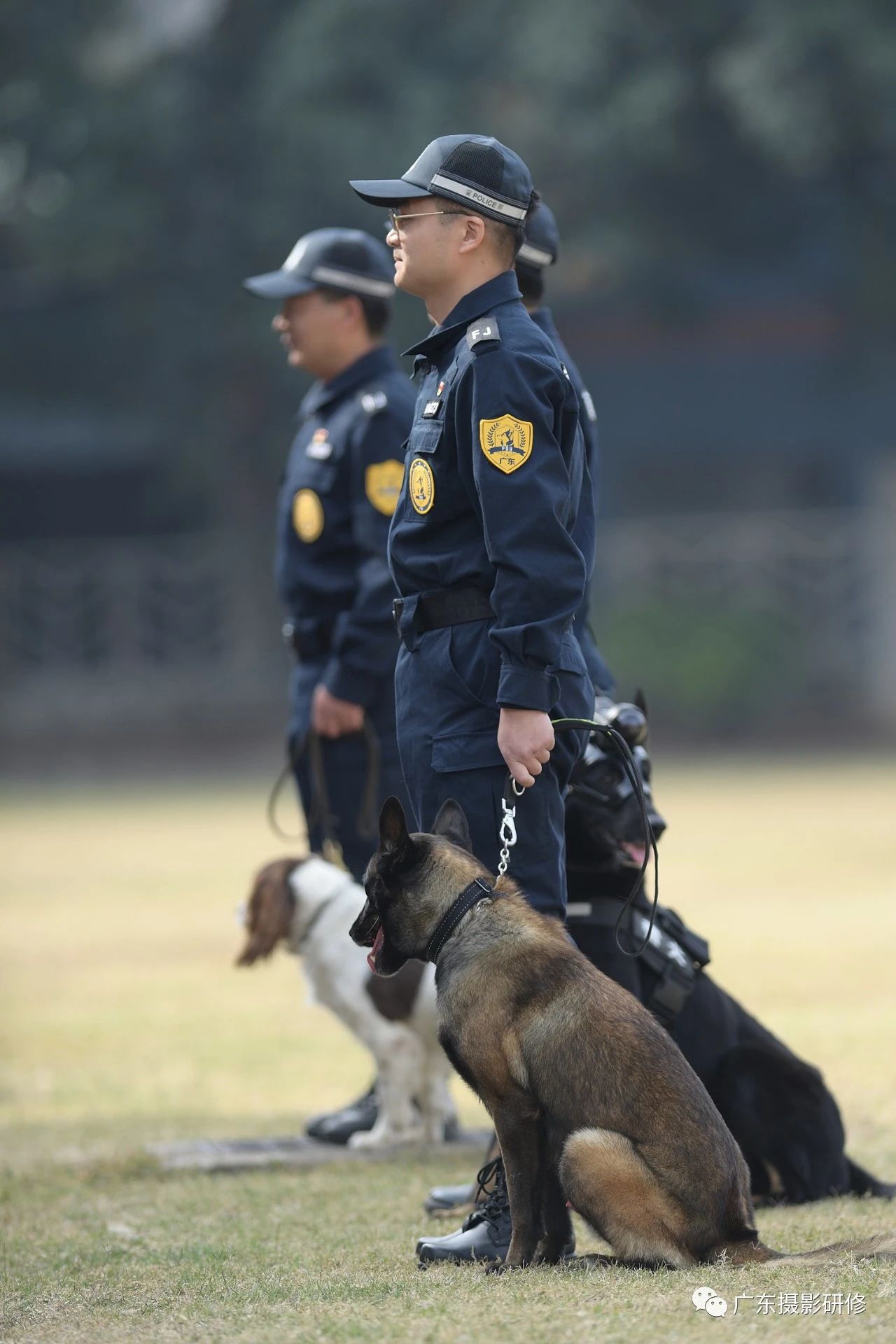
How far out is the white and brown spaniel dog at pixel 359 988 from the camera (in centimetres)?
573

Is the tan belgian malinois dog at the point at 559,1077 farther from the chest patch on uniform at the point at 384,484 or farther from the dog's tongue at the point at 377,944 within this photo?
the chest patch on uniform at the point at 384,484

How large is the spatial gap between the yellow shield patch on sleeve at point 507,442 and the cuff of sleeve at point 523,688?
1.31ft

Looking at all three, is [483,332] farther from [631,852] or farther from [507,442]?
[631,852]

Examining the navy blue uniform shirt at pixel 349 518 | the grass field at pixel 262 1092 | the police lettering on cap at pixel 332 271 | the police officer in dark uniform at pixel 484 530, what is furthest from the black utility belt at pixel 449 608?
the police lettering on cap at pixel 332 271

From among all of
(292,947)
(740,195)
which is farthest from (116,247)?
(292,947)

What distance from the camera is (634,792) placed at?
4492 mm

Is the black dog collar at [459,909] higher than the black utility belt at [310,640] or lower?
lower

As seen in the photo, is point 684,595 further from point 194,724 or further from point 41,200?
point 41,200

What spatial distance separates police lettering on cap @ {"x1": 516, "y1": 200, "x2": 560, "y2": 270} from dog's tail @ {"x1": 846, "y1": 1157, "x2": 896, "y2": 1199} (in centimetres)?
243

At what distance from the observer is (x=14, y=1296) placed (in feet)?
12.3

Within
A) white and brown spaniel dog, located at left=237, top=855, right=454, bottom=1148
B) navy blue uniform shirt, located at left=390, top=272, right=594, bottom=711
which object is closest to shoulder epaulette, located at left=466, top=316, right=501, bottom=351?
navy blue uniform shirt, located at left=390, top=272, right=594, bottom=711

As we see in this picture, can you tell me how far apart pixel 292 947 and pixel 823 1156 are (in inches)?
82.0

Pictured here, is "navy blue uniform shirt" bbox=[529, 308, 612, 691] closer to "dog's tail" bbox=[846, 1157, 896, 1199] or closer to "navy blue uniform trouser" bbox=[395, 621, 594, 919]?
"navy blue uniform trouser" bbox=[395, 621, 594, 919]

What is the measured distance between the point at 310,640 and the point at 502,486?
7.06 ft
